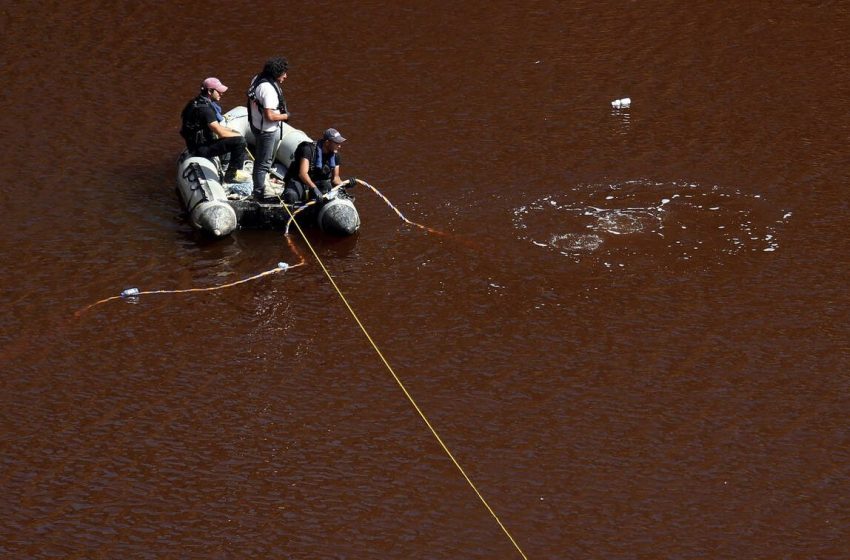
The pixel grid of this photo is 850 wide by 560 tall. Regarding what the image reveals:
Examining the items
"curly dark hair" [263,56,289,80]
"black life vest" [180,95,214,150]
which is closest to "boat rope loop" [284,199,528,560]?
"black life vest" [180,95,214,150]

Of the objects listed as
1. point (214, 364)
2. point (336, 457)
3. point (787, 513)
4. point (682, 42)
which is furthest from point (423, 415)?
point (682, 42)

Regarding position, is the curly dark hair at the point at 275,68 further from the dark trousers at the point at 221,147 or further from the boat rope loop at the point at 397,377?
the boat rope loop at the point at 397,377

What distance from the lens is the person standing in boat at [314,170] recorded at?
41.7ft

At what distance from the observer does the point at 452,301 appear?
11.7m

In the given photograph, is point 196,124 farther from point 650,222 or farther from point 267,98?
point 650,222

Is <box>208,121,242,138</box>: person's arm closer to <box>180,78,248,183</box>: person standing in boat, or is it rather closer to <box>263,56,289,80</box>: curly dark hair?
<box>180,78,248,183</box>: person standing in boat

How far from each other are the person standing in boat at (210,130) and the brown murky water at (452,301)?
819 mm

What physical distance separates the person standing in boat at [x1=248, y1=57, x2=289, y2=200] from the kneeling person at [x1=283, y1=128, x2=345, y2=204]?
0.71 ft

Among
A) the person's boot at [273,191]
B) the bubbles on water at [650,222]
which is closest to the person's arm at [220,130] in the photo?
the person's boot at [273,191]

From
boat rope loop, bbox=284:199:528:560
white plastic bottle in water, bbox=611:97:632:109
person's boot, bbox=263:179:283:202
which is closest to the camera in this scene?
boat rope loop, bbox=284:199:528:560

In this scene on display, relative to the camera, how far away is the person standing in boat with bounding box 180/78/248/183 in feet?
42.6

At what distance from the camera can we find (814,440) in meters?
9.62

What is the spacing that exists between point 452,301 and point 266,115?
293 centimetres

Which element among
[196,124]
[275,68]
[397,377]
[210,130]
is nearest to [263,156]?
[210,130]
